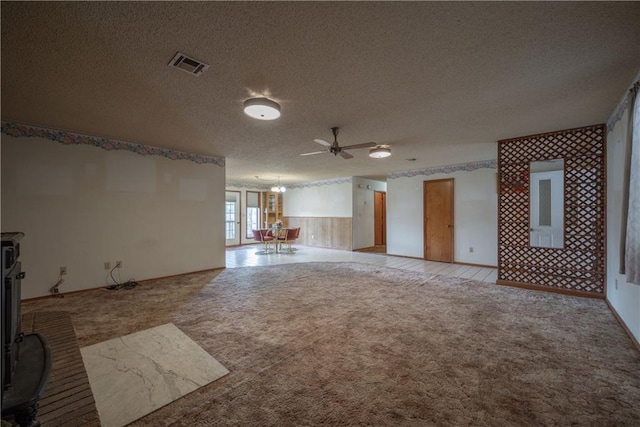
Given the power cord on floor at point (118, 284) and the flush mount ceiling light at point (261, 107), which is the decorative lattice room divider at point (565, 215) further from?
the power cord on floor at point (118, 284)

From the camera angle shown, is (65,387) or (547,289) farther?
(547,289)

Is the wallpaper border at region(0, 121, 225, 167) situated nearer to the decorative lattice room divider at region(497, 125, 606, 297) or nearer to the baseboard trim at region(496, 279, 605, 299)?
the decorative lattice room divider at region(497, 125, 606, 297)

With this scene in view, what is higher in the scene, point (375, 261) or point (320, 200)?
point (320, 200)

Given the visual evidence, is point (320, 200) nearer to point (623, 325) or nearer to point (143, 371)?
point (623, 325)

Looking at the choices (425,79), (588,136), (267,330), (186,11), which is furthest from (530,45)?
(267,330)

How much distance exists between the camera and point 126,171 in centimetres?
432

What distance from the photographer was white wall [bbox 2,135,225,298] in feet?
11.4

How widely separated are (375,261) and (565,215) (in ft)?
11.9

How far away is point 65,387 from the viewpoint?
5.85ft

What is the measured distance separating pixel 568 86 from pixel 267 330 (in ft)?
Result: 12.3

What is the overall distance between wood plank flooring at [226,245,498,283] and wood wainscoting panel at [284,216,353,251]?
1.56 ft

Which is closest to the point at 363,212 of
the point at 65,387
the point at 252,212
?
the point at 252,212

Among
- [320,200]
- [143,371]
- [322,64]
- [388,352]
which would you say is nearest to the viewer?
[143,371]

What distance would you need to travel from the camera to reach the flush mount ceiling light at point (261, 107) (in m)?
2.56
